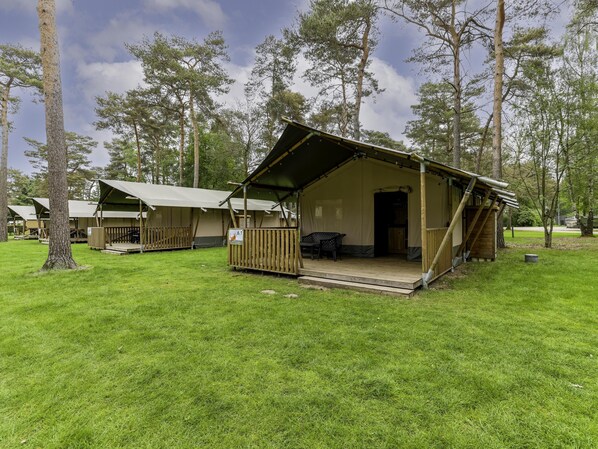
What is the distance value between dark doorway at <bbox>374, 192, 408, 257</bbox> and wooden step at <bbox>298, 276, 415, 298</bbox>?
3555mm

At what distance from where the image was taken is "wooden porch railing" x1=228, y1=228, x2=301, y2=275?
6430mm

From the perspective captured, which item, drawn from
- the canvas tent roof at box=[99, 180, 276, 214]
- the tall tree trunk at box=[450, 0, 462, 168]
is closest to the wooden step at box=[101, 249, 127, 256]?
the canvas tent roof at box=[99, 180, 276, 214]

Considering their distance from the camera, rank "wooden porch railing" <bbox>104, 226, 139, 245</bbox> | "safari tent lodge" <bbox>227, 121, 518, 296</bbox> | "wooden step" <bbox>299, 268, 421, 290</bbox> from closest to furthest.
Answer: "wooden step" <bbox>299, 268, 421, 290</bbox>
"safari tent lodge" <bbox>227, 121, 518, 296</bbox>
"wooden porch railing" <bbox>104, 226, 139, 245</bbox>

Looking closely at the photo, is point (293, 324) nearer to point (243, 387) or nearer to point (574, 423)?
point (243, 387)

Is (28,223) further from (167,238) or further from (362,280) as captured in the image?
(362,280)

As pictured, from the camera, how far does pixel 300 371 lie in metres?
2.56

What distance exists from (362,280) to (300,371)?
3203 millimetres

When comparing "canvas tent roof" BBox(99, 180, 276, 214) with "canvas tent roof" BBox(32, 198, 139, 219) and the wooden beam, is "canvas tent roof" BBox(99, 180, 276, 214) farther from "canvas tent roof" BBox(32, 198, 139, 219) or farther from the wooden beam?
the wooden beam

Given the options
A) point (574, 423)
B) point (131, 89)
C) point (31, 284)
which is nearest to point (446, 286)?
point (574, 423)

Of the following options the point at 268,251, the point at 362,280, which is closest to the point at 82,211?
the point at 268,251

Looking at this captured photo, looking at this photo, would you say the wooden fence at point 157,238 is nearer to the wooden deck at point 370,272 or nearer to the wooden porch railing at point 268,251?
the wooden porch railing at point 268,251

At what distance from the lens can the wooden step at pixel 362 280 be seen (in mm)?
5059

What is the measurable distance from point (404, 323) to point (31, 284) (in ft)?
23.4

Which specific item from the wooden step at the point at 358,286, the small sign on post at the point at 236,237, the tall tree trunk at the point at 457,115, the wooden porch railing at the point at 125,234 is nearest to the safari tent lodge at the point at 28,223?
the wooden porch railing at the point at 125,234
